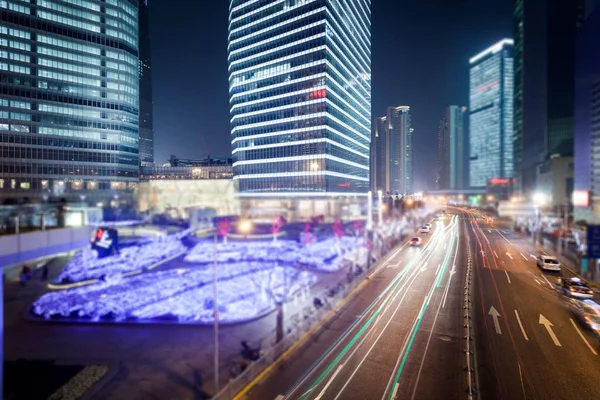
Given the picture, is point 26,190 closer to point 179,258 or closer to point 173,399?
point 179,258

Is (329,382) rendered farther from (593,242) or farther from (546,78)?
(546,78)

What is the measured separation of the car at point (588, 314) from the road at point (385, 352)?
21.6 feet

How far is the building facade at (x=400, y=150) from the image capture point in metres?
66.8

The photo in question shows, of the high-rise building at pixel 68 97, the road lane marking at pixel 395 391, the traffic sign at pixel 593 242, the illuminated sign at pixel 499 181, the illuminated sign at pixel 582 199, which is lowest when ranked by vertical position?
the road lane marking at pixel 395 391

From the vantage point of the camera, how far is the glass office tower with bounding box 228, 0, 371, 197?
3108 inches

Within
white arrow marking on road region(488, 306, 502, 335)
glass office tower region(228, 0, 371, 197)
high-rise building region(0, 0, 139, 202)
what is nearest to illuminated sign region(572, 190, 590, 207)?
glass office tower region(228, 0, 371, 197)

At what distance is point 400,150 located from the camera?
87.0 metres

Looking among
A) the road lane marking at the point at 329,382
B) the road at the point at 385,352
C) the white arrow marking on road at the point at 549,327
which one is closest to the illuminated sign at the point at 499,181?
the road at the point at 385,352

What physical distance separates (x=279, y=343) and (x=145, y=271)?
2434cm

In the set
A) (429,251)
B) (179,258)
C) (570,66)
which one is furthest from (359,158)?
(570,66)

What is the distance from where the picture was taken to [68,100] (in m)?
82.3

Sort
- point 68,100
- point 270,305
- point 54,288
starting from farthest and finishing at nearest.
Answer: point 68,100 → point 54,288 → point 270,305

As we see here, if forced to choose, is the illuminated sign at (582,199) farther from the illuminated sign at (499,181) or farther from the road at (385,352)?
the illuminated sign at (499,181)

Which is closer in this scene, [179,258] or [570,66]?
[179,258]
